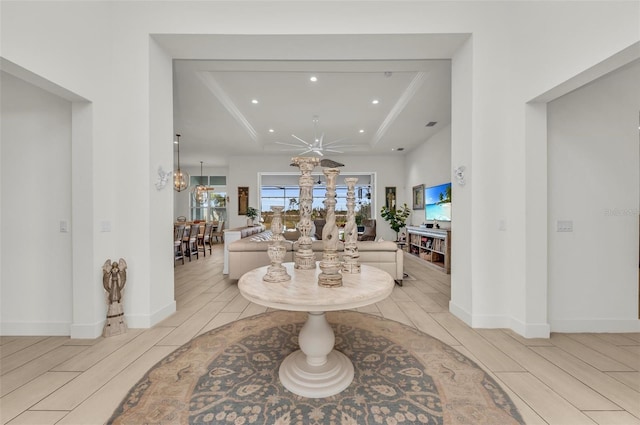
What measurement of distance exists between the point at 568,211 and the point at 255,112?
529cm

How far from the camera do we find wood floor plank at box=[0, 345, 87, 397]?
1729 mm

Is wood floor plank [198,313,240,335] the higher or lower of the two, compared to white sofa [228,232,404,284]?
lower

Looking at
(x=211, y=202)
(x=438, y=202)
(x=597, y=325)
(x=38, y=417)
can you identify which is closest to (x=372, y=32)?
(x=597, y=325)

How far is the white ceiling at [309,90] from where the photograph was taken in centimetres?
280

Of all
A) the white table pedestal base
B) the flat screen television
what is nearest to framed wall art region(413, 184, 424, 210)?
the flat screen television

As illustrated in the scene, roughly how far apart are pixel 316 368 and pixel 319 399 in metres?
0.18

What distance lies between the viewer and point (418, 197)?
7.54m

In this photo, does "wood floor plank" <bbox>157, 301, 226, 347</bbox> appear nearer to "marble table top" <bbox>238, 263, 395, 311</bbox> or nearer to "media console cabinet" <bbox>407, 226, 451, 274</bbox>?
"marble table top" <bbox>238, 263, 395, 311</bbox>

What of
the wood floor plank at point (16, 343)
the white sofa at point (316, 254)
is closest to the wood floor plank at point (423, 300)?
the white sofa at point (316, 254)

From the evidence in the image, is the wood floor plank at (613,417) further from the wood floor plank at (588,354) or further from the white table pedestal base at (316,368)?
the white table pedestal base at (316,368)

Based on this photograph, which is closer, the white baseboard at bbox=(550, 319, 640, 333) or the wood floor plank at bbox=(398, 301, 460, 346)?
the wood floor plank at bbox=(398, 301, 460, 346)

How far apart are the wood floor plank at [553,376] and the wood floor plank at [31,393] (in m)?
3.31

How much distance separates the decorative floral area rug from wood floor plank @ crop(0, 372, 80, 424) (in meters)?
0.55

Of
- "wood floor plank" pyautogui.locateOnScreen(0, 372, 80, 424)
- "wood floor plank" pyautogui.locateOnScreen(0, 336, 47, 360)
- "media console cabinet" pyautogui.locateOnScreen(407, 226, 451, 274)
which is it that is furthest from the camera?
"media console cabinet" pyautogui.locateOnScreen(407, 226, 451, 274)
